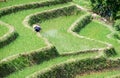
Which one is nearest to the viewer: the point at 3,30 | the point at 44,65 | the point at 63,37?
the point at 44,65

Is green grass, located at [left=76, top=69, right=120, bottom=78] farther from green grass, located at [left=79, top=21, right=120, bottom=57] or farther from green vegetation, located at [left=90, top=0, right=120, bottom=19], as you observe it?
green vegetation, located at [left=90, top=0, right=120, bottom=19]

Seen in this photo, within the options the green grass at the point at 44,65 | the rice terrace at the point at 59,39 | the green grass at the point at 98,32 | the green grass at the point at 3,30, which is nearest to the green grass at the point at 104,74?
the rice terrace at the point at 59,39

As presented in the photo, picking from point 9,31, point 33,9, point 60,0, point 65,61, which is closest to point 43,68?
point 65,61

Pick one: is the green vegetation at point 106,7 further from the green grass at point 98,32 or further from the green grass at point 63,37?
the green grass at point 63,37

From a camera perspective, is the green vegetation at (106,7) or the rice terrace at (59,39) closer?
the rice terrace at (59,39)

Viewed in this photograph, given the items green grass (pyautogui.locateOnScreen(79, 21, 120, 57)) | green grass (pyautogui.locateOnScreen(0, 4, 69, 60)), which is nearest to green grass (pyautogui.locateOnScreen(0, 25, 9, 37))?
green grass (pyautogui.locateOnScreen(0, 4, 69, 60))

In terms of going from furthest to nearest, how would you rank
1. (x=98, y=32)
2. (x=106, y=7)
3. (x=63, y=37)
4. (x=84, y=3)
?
(x=84, y=3) < (x=106, y=7) < (x=98, y=32) < (x=63, y=37)

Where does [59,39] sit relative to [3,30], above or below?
below

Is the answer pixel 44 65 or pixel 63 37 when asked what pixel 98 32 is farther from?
pixel 44 65

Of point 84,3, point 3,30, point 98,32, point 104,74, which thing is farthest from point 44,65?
point 84,3
